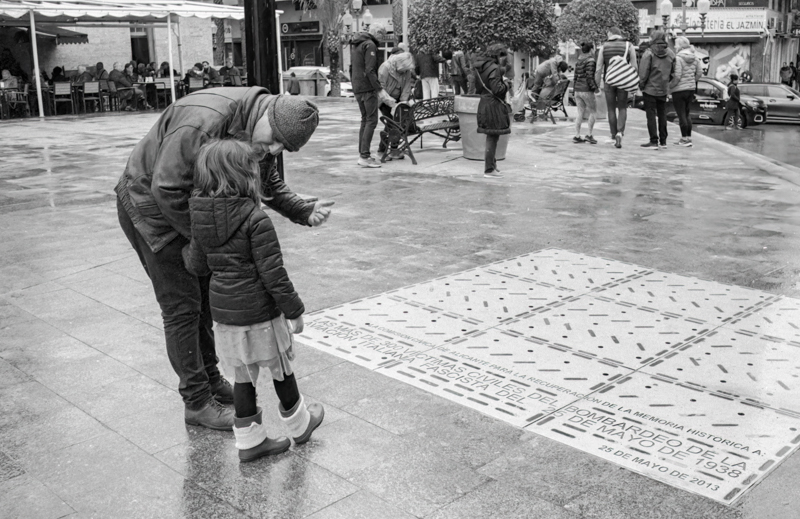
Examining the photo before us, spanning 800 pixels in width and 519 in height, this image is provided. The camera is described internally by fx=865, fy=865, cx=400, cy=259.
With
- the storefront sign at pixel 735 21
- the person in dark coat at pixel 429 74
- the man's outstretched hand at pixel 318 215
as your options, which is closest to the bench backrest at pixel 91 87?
the person in dark coat at pixel 429 74

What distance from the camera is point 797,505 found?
3234 mm

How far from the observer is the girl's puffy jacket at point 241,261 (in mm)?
3385

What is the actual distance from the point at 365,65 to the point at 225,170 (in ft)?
25.7

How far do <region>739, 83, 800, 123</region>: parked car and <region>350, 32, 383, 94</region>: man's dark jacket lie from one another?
1575 cm

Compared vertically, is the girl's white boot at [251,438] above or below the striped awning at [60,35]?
below

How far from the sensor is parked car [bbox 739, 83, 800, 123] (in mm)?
23156

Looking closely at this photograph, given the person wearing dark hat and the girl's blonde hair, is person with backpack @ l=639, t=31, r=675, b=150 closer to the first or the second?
the person wearing dark hat

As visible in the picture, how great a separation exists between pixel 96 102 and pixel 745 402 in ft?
76.2

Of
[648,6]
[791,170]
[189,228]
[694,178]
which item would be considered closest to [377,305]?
[189,228]

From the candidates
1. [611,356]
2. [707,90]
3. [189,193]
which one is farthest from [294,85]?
[189,193]

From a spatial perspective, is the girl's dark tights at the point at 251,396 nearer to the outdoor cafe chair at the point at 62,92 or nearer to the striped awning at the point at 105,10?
the striped awning at the point at 105,10

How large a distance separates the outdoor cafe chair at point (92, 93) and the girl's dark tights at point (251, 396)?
70.1ft

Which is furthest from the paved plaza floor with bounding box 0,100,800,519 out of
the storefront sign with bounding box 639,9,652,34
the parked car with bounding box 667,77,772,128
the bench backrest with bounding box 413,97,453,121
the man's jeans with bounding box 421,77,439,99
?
the storefront sign with bounding box 639,9,652,34

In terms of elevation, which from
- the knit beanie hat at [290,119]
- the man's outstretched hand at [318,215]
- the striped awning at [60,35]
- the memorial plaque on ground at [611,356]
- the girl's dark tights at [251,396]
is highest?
the striped awning at [60,35]
